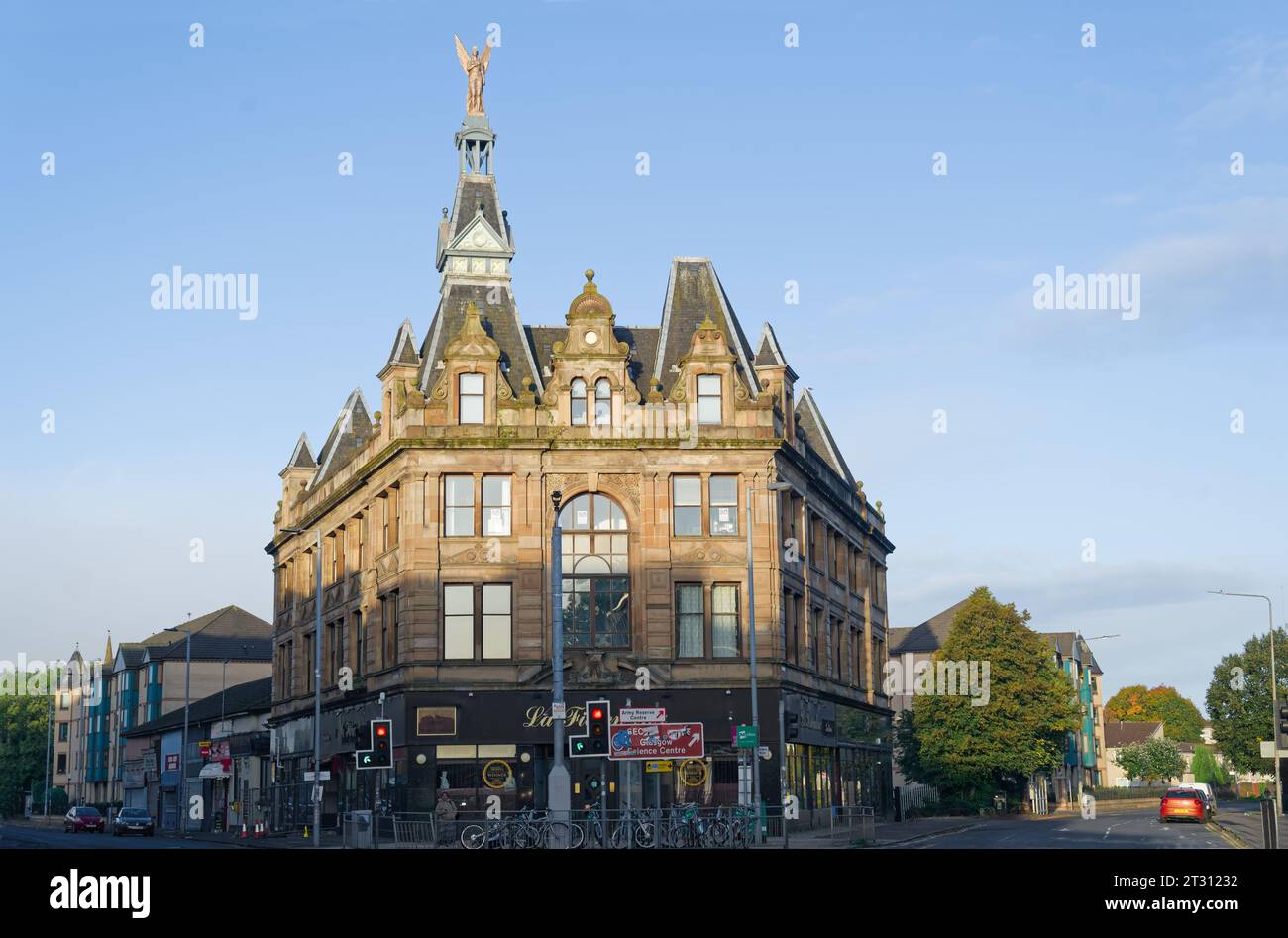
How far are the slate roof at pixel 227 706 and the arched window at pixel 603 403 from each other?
3255cm

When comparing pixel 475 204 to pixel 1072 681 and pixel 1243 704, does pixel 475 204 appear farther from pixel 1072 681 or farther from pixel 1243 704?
pixel 1243 704

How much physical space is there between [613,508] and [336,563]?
18.3 metres

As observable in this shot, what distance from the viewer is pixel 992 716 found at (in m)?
81.6

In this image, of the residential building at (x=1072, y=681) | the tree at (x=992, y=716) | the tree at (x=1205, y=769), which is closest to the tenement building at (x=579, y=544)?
the tree at (x=992, y=716)

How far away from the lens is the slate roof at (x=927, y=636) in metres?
120

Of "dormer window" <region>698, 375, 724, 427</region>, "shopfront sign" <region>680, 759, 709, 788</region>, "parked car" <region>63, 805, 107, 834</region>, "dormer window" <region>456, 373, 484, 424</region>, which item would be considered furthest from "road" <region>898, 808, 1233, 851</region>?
"parked car" <region>63, 805, 107, 834</region>

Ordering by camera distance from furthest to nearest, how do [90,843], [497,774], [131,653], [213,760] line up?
1. [131,653]
2. [213,760]
3. [90,843]
4. [497,774]

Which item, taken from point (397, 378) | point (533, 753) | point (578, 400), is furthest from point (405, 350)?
point (533, 753)

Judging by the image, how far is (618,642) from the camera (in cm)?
5566

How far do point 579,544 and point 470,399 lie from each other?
6.89 meters

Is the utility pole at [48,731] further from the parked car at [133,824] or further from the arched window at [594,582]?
the arched window at [594,582]

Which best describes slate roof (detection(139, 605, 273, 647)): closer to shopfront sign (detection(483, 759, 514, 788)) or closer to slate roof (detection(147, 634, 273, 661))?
slate roof (detection(147, 634, 273, 661))
